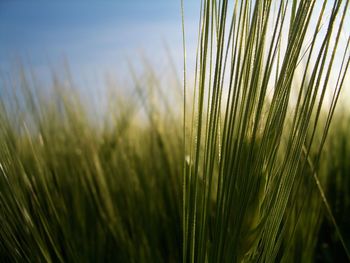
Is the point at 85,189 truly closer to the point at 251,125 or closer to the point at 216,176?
the point at 216,176

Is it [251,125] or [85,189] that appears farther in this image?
[85,189]

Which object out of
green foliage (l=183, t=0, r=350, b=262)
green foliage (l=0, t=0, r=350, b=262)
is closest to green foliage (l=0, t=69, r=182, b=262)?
green foliage (l=0, t=0, r=350, b=262)

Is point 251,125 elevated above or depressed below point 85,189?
above

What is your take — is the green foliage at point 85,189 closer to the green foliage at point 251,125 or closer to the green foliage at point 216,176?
the green foliage at point 216,176

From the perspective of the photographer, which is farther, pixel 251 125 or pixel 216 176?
pixel 216 176

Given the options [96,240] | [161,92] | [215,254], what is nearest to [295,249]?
[215,254]

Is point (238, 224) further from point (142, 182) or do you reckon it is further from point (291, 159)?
point (142, 182)

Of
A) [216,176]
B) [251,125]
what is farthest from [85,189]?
[251,125]

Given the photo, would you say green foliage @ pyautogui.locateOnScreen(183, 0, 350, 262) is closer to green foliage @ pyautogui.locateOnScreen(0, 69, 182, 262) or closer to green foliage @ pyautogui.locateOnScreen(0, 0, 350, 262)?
green foliage @ pyautogui.locateOnScreen(0, 0, 350, 262)

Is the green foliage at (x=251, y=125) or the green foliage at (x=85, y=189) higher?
the green foliage at (x=251, y=125)

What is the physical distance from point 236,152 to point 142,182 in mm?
610

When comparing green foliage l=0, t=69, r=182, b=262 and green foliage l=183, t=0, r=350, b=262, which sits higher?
green foliage l=183, t=0, r=350, b=262

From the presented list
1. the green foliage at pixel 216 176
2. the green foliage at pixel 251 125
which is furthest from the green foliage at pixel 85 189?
the green foliage at pixel 251 125

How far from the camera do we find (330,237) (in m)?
1.17
